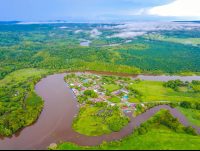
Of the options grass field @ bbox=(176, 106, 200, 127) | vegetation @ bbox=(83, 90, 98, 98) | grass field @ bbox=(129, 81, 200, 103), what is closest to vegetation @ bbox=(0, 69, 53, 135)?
vegetation @ bbox=(83, 90, 98, 98)

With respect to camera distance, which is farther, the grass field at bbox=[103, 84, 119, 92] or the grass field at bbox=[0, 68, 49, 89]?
the grass field at bbox=[0, 68, 49, 89]

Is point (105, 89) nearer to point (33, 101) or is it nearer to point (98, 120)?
point (98, 120)

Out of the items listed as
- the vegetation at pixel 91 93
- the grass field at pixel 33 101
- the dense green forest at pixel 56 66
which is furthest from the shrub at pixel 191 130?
the grass field at pixel 33 101

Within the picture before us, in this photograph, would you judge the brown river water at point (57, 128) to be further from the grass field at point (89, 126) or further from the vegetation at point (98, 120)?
the vegetation at point (98, 120)

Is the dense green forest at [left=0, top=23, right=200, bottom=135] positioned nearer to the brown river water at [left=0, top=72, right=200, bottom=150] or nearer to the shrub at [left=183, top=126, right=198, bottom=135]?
the brown river water at [left=0, top=72, right=200, bottom=150]

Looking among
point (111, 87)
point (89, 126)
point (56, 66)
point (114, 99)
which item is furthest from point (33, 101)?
point (56, 66)

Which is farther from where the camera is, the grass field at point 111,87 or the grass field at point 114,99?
the grass field at point 111,87
